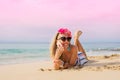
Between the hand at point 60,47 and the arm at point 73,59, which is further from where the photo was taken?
the arm at point 73,59

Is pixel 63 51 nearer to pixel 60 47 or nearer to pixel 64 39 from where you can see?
pixel 60 47

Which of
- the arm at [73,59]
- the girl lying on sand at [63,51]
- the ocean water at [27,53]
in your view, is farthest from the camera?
the ocean water at [27,53]

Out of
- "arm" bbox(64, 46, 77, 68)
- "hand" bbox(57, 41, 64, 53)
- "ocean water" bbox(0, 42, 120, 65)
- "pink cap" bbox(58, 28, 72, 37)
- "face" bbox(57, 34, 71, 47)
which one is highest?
"pink cap" bbox(58, 28, 72, 37)

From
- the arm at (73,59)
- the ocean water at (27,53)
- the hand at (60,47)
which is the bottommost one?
the ocean water at (27,53)

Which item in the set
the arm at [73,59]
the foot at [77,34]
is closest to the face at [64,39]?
the arm at [73,59]

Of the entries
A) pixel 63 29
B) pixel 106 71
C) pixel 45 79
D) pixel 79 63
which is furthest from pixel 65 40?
pixel 45 79

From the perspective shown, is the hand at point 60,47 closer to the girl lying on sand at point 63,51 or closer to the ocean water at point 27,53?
the girl lying on sand at point 63,51

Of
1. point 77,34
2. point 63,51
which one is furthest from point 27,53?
point 63,51

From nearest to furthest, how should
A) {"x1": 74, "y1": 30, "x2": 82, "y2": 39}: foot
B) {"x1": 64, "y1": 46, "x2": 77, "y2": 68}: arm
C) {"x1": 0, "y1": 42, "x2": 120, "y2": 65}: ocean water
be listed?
{"x1": 64, "y1": 46, "x2": 77, "y2": 68}: arm, {"x1": 74, "y1": 30, "x2": 82, "y2": 39}: foot, {"x1": 0, "y1": 42, "x2": 120, "y2": 65}: ocean water

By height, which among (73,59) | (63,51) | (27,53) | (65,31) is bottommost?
Answer: (27,53)

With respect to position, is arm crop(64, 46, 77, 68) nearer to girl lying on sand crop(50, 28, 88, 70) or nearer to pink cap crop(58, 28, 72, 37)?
girl lying on sand crop(50, 28, 88, 70)

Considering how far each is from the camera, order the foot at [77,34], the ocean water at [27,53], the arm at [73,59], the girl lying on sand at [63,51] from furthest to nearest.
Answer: the ocean water at [27,53]
the foot at [77,34]
the arm at [73,59]
the girl lying on sand at [63,51]

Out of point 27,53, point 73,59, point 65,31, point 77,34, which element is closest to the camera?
point 65,31

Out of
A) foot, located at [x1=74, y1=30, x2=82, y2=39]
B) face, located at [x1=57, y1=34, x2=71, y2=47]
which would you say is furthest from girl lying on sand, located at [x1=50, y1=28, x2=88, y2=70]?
foot, located at [x1=74, y1=30, x2=82, y2=39]
